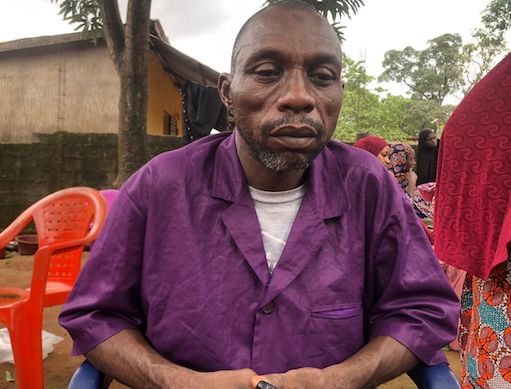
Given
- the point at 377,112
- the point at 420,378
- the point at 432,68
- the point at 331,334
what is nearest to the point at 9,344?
the point at 331,334

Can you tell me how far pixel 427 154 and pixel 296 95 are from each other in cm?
463

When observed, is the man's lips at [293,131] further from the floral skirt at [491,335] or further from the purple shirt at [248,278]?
the floral skirt at [491,335]

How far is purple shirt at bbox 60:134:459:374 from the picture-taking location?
47.3 inches

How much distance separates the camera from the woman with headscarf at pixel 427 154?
5.45 meters

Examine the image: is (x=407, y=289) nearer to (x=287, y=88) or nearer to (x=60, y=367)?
(x=287, y=88)

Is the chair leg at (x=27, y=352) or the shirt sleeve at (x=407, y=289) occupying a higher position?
the shirt sleeve at (x=407, y=289)

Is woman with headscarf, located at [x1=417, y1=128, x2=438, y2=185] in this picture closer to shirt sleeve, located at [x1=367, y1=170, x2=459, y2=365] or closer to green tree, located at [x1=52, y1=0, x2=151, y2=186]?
green tree, located at [x1=52, y1=0, x2=151, y2=186]

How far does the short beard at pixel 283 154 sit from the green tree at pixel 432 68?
80.0 feet

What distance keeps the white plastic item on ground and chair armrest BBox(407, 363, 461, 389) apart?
264 centimetres

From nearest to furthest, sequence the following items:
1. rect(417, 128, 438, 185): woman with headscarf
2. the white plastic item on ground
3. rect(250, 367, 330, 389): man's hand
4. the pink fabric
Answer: rect(250, 367, 330, 389): man's hand < the white plastic item on ground < the pink fabric < rect(417, 128, 438, 185): woman with headscarf

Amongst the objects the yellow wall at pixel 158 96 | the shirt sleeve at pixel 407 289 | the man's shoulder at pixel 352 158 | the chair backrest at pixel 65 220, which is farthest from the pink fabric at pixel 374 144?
the yellow wall at pixel 158 96

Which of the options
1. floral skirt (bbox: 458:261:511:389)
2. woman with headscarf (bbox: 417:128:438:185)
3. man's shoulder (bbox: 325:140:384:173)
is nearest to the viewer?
man's shoulder (bbox: 325:140:384:173)

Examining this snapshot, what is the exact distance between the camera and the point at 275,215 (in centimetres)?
135

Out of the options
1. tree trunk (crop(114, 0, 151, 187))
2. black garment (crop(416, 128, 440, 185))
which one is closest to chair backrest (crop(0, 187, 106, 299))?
tree trunk (crop(114, 0, 151, 187))
